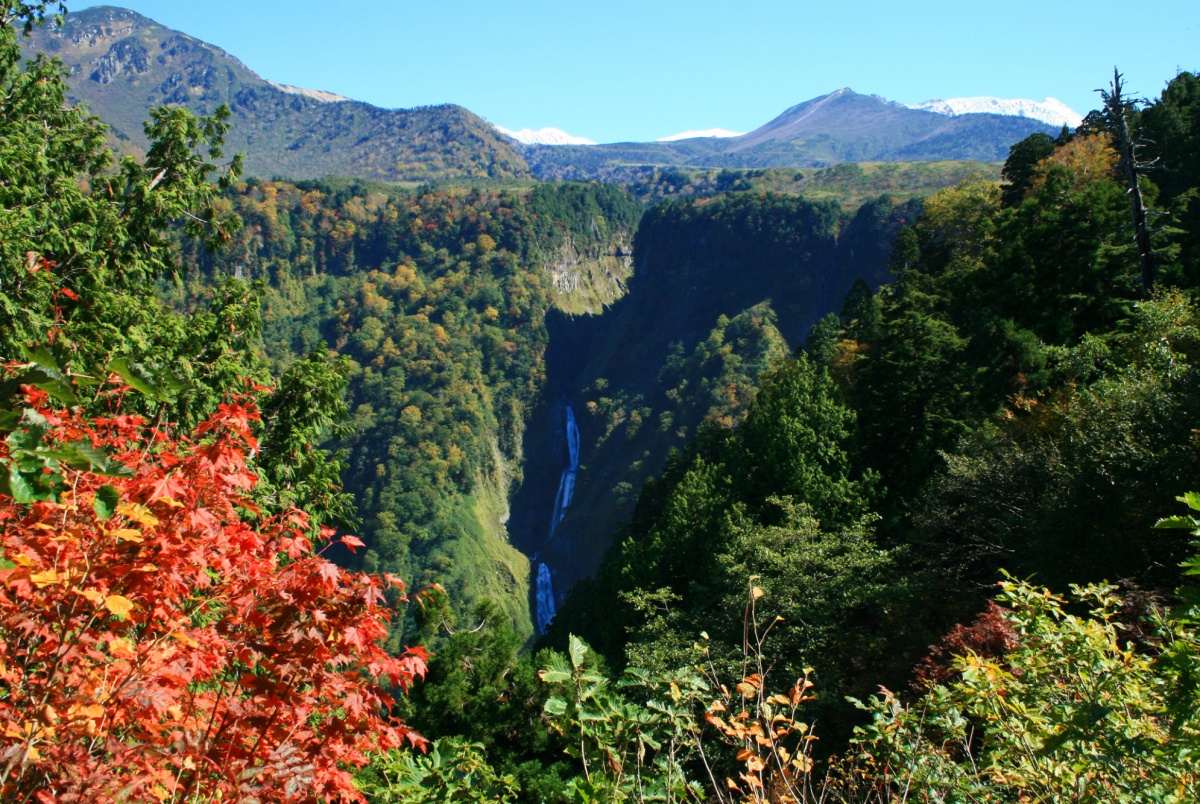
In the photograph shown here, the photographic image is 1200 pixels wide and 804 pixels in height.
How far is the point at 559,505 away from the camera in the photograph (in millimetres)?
114188

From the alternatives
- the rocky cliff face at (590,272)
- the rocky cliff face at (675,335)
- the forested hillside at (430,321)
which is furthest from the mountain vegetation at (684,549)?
the rocky cliff face at (590,272)

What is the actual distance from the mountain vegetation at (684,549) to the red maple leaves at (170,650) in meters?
0.02

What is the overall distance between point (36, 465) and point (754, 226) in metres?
122

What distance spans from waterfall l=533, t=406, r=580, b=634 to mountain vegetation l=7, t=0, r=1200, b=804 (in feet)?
168

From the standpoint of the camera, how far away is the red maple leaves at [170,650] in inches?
115

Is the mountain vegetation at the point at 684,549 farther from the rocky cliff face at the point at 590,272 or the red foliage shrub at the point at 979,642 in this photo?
the rocky cliff face at the point at 590,272

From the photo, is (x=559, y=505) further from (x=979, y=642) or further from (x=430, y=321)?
(x=979, y=642)

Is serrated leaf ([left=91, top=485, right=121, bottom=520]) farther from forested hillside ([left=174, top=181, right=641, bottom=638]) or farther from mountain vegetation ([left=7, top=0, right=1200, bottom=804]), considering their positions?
forested hillside ([left=174, top=181, right=641, bottom=638])

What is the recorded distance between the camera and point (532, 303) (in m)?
133

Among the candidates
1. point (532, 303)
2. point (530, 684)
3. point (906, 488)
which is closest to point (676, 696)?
point (530, 684)

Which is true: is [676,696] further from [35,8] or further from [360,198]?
[360,198]

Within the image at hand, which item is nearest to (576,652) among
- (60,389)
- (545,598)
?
(60,389)

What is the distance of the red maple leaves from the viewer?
9.57 feet

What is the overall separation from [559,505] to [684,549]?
85094 millimetres
